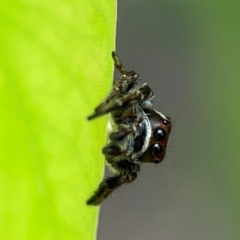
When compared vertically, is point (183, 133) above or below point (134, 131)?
above

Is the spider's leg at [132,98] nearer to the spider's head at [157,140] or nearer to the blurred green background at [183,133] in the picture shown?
the spider's head at [157,140]

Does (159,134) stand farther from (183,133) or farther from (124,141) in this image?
(183,133)

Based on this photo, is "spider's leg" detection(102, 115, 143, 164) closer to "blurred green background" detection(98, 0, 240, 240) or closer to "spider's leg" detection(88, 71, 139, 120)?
"spider's leg" detection(88, 71, 139, 120)

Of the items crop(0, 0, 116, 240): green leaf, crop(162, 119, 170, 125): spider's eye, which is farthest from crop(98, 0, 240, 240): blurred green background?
crop(0, 0, 116, 240): green leaf

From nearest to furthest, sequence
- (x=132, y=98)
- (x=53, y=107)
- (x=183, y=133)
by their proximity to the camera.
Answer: (x=53, y=107)
(x=132, y=98)
(x=183, y=133)

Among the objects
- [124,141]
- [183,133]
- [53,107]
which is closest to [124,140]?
[124,141]

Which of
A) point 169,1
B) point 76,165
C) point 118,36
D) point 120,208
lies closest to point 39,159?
point 76,165

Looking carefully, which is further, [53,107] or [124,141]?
[124,141]
